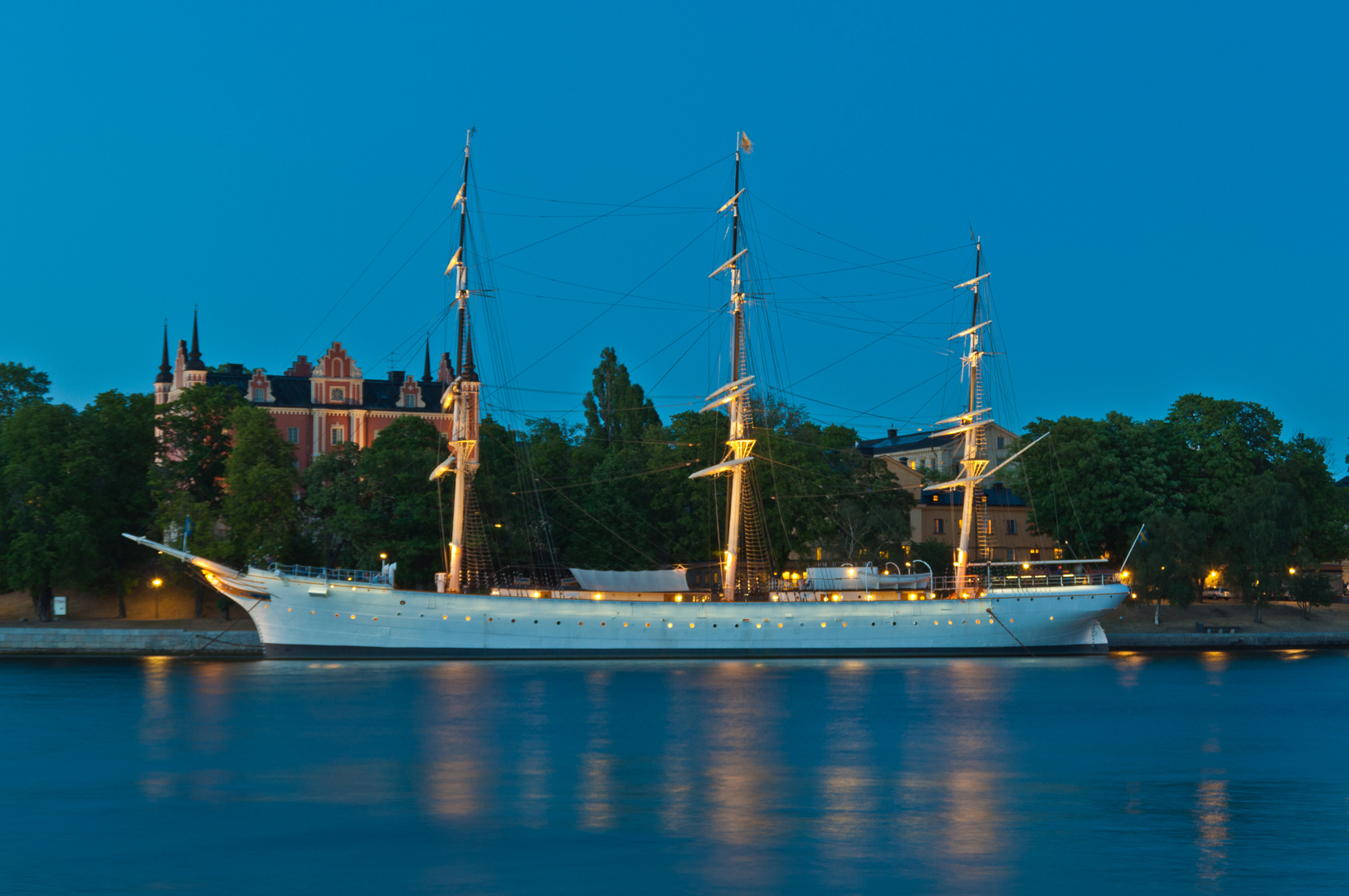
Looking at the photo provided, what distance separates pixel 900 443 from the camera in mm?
122188

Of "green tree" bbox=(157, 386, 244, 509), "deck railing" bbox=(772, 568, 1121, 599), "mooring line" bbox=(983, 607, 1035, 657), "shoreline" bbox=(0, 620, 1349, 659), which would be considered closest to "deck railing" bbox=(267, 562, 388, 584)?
"shoreline" bbox=(0, 620, 1349, 659)

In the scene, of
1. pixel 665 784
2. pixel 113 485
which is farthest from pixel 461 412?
pixel 665 784

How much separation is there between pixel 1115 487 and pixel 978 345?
1520cm

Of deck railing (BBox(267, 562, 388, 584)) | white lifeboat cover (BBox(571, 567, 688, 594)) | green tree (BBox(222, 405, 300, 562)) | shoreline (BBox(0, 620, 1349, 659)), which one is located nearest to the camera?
deck railing (BBox(267, 562, 388, 584))

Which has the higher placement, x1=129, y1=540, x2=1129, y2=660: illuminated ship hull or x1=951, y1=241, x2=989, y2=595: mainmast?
x1=951, y1=241, x2=989, y2=595: mainmast

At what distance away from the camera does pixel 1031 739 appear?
35.9m

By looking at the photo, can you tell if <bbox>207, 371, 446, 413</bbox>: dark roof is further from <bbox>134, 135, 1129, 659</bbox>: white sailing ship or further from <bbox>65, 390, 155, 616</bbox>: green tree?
<bbox>134, 135, 1129, 659</bbox>: white sailing ship

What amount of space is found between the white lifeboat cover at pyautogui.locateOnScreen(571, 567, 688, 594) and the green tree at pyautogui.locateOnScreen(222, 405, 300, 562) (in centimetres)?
1559

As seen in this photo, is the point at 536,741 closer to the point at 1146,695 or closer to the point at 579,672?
the point at 579,672

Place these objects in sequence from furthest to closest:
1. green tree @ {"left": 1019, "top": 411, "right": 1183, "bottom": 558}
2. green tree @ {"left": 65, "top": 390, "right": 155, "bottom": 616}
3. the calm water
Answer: green tree @ {"left": 1019, "top": 411, "right": 1183, "bottom": 558} → green tree @ {"left": 65, "top": 390, "right": 155, "bottom": 616} → the calm water

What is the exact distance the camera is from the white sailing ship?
5478 centimetres

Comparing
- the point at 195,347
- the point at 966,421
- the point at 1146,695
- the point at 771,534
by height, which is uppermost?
the point at 195,347

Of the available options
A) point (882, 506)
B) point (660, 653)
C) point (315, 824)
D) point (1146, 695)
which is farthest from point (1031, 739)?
point (882, 506)

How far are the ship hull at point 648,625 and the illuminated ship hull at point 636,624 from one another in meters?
0.05
